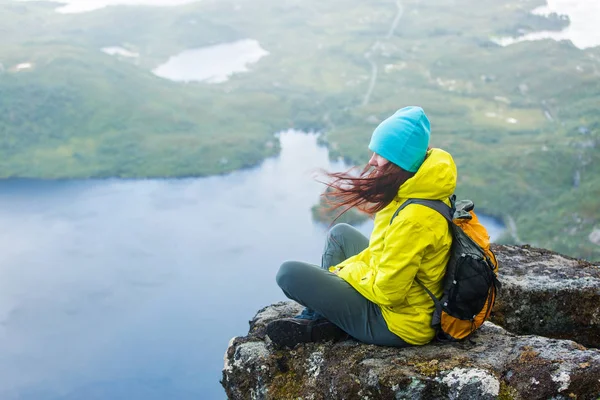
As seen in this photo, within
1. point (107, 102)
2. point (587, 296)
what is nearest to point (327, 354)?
point (587, 296)

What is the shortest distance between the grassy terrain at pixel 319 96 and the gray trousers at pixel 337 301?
4041 cm

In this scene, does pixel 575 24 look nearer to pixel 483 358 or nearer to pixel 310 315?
pixel 310 315

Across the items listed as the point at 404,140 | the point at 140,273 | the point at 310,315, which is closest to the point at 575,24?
the point at 140,273

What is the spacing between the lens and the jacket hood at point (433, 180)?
11.5 ft

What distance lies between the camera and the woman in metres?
3.50

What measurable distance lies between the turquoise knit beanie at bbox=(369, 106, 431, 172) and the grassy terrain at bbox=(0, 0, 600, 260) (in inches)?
1604

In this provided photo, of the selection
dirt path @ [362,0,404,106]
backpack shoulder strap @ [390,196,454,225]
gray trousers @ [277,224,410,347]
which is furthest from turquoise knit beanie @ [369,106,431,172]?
dirt path @ [362,0,404,106]

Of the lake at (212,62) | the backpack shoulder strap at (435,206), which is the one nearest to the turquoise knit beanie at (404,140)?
the backpack shoulder strap at (435,206)

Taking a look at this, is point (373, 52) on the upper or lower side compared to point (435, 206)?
lower

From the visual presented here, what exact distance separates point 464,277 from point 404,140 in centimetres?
91

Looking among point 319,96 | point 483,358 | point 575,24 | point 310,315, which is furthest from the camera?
point 575,24

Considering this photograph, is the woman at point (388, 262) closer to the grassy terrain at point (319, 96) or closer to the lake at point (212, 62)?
the grassy terrain at point (319, 96)

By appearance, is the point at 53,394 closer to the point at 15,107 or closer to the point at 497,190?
the point at 497,190

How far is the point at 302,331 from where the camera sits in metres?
4.22
